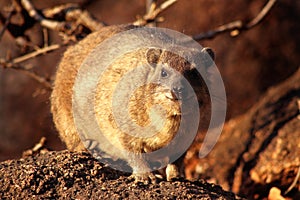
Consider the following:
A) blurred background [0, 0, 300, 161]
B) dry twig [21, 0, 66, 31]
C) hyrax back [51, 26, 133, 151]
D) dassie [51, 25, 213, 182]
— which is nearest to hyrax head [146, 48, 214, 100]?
dassie [51, 25, 213, 182]

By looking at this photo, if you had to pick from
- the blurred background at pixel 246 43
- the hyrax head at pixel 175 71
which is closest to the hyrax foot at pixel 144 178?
the hyrax head at pixel 175 71

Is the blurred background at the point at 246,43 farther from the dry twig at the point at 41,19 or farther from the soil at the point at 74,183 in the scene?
the soil at the point at 74,183

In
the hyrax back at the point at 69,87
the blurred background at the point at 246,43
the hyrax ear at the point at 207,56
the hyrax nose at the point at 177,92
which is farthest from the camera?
the blurred background at the point at 246,43

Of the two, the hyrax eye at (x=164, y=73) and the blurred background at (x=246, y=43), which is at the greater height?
the blurred background at (x=246, y=43)

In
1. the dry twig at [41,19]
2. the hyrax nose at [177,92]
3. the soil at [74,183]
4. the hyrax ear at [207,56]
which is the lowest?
the soil at [74,183]

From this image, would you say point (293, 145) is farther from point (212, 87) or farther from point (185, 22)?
point (185, 22)

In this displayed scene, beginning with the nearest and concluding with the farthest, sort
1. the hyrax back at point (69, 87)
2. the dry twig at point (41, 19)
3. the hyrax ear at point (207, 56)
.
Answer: the hyrax ear at point (207, 56) < the hyrax back at point (69, 87) < the dry twig at point (41, 19)

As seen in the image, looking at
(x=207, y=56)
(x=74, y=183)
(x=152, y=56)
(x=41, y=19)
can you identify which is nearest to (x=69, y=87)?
(x=152, y=56)
